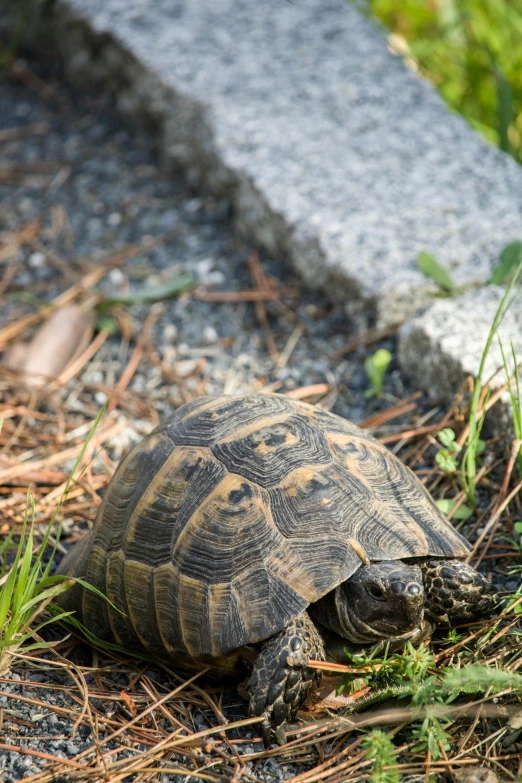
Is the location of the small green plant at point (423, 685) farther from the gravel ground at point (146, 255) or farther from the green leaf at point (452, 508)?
the gravel ground at point (146, 255)

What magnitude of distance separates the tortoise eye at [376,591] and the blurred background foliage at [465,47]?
10.4ft

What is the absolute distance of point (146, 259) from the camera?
404 centimetres

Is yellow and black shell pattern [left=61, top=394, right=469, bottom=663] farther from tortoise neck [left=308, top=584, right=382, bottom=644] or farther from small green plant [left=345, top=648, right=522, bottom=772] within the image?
small green plant [left=345, top=648, right=522, bottom=772]

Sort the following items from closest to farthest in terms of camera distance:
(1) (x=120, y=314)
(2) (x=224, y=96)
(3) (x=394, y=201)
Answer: (3) (x=394, y=201), (1) (x=120, y=314), (2) (x=224, y=96)

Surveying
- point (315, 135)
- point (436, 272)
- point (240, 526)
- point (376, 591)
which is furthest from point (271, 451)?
point (315, 135)

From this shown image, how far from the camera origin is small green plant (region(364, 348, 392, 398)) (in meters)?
3.00

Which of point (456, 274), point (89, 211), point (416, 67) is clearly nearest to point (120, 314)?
point (89, 211)

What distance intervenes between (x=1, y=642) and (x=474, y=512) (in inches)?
57.0

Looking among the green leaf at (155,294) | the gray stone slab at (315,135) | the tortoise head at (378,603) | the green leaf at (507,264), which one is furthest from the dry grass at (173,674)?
the green leaf at (507,264)

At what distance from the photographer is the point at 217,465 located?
218cm

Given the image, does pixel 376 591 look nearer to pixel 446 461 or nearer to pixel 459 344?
pixel 446 461

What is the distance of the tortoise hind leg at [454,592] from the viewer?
2100mm

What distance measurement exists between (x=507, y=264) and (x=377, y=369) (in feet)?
2.10

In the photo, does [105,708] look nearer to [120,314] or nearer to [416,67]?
[120,314]
